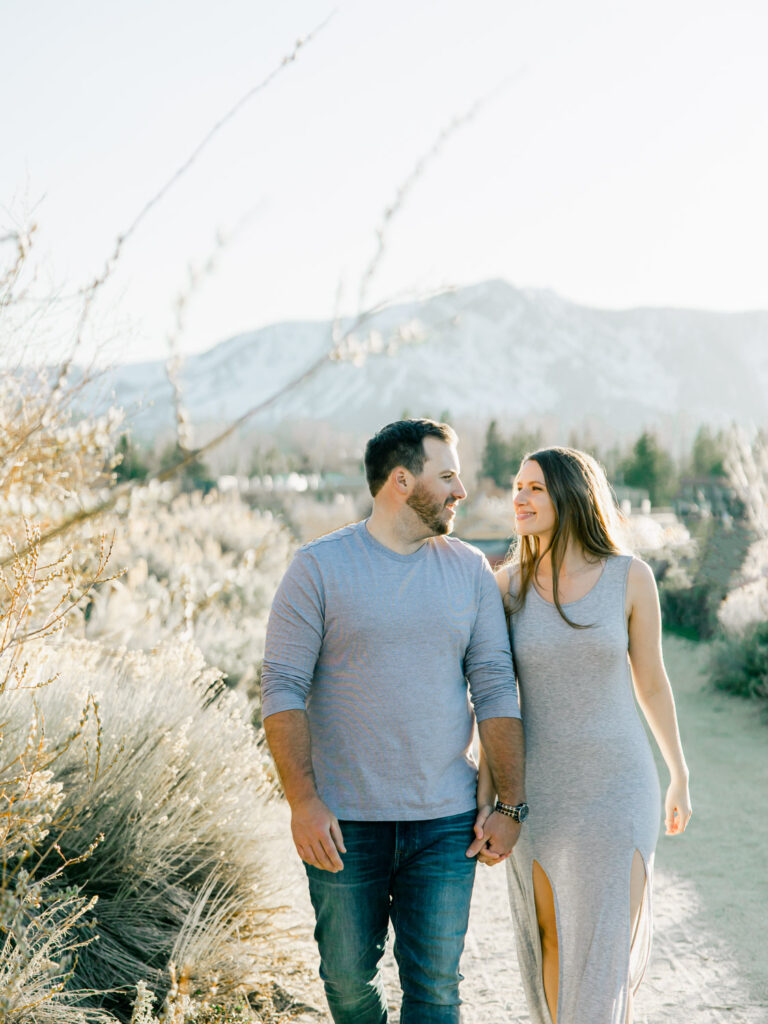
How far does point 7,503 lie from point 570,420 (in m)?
164

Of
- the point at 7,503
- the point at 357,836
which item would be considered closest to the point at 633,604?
the point at 357,836

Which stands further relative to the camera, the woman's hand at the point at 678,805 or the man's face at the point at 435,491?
the woman's hand at the point at 678,805

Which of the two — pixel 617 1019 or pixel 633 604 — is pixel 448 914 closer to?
pixel 617 1019

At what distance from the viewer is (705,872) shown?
5230 mm

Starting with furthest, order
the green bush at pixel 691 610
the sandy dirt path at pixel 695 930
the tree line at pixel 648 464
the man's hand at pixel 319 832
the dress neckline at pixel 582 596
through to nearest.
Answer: the tree line at pixel 648 464, the green bush at pixel 691 610, the sandy dirt path at pixel 695 930, the dress neckline at pixel 582 596, the man's hand at pixel 319 832

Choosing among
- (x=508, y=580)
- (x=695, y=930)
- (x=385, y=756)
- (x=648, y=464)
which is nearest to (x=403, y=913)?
(x=385, y=756)

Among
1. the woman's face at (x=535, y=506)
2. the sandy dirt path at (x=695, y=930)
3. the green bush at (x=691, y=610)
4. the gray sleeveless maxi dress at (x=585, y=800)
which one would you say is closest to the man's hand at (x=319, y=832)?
the gray sleeveless maxi dress at (x=585, y=800)

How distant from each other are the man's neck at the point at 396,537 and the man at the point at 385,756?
0.06 metres

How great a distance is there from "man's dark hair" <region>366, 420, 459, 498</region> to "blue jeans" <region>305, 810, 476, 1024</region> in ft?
3.27

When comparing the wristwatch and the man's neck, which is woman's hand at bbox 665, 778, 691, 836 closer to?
the wristwatch

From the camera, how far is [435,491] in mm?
2715

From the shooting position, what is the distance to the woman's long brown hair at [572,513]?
295 cm

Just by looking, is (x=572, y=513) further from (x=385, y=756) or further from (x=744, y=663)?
(x=744, y=663)

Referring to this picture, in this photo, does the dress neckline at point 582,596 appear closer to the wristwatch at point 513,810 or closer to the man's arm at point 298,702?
the wristwatch at point 513,810
